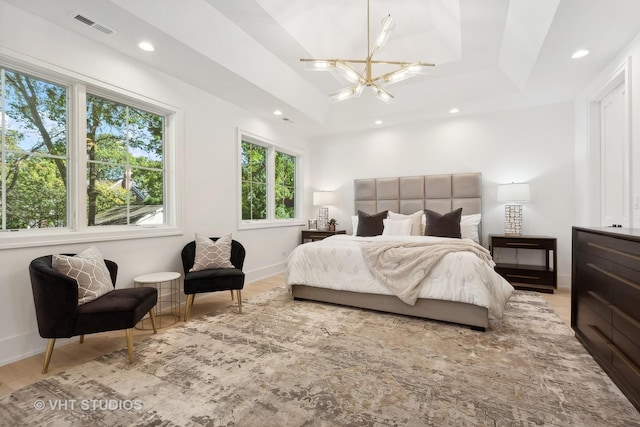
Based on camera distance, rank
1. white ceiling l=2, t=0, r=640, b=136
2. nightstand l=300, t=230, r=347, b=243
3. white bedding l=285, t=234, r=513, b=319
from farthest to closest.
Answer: nightstand l=300, t=230, r=347, b=243 < white bedding l=285, t=234, r=513, b=319 < white ceiling l=2, t=0, r=640, b=136

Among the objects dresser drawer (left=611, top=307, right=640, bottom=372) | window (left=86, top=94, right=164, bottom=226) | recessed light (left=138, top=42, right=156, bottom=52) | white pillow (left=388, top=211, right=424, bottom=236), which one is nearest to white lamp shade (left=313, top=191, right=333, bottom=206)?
white pillow (left=388, top=211, right=424, bottom=236)

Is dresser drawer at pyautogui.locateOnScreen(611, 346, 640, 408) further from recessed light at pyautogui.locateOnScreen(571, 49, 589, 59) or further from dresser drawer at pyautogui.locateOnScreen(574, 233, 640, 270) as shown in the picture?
recessed light at pyautogui.locateOnScreen(571, 49, 589, 59)

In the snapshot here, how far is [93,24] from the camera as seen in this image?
2.37m

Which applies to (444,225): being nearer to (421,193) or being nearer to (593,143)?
(421,193)

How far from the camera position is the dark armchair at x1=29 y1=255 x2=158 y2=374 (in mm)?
1953

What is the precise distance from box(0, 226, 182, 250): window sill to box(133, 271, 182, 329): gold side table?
0.43 metres

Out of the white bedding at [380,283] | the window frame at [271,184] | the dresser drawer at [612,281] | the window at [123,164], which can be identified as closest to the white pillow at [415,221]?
the white bedding at [380,283]

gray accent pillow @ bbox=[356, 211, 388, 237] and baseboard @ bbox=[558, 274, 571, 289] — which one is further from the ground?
gray accent pillow @ bbox=[356, 211, 388, 237]

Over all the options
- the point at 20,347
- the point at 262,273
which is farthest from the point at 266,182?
the point at 20,347

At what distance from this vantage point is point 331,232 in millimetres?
5316

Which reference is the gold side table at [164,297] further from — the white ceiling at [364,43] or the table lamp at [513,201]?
the table lamp at [513,201]

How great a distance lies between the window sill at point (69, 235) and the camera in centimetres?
219

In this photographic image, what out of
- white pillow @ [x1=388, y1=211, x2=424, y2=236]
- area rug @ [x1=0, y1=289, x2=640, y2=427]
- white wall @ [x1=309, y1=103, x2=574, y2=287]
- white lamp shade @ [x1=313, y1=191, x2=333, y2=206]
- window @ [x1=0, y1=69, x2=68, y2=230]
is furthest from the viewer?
white lamp shade @ [x1=313, y1=191, x2=333, y2=206]

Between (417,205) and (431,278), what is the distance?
7.71 feet
